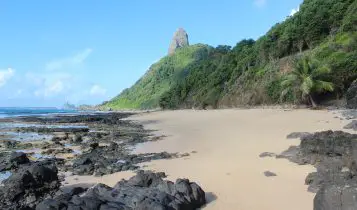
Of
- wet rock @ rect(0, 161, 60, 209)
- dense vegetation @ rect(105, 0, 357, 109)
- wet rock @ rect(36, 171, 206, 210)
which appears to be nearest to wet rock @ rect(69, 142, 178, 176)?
wet rock @ rect(0, 161, 60, 209)

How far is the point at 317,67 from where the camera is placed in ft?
135

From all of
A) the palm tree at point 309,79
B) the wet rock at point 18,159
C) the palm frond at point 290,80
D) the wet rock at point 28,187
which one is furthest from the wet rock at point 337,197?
the palm frond at point 290,80

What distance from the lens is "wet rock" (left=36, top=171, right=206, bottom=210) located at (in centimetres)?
866

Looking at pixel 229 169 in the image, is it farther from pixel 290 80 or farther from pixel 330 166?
pixel 290 80

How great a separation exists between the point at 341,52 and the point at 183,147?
95.3 ft

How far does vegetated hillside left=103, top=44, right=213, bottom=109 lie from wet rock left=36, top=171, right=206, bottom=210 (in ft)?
438

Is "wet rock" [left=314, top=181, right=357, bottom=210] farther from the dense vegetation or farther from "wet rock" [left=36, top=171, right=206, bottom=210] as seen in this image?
the dense vegetation

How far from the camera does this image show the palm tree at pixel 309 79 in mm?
39500

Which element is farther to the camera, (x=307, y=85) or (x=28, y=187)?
(x=307, y=85)

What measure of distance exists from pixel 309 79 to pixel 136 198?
33726 mm

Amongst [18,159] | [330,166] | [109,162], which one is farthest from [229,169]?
[18,159]

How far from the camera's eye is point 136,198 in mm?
9250

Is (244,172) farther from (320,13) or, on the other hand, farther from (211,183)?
(320,13)

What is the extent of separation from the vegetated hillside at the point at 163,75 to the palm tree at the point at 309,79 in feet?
341
